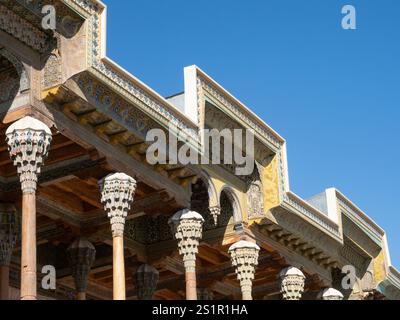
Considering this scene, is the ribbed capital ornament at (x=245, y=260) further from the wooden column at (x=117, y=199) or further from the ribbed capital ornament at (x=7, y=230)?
the ribbed capital ornament at (x=7, y=230)

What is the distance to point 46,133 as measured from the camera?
13.7 metres

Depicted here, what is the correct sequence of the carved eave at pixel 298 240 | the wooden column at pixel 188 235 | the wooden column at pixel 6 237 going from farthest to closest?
1. the carved eave at pixel 298 240
2. the wooden column at pixel 188 235
3. the wooden column at pixel 6 237

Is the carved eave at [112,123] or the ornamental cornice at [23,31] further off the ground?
the ornamental cornice at [23,31]

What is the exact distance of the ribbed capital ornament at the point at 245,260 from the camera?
18.4 metres

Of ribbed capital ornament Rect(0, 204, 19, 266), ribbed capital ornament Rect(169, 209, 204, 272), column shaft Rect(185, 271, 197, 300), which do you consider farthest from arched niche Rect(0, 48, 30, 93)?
column shaft Rect(185, 271, 197, 300)

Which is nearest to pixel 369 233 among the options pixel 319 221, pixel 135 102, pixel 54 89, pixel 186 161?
pixel 319 221

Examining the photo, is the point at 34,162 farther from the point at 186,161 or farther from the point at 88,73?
the point at 186,161

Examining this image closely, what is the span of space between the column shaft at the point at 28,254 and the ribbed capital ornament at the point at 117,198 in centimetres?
199

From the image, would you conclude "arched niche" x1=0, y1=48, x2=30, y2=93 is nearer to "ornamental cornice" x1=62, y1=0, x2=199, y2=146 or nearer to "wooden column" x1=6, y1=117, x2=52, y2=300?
"wooden column" x1=6, y1=117, x2=52, y2=300

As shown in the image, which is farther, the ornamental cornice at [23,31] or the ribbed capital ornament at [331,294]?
the ribbed capital ornament at [331,294]

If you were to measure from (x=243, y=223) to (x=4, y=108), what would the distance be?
6.05m

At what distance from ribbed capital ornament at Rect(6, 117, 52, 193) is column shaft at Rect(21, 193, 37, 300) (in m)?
0.31

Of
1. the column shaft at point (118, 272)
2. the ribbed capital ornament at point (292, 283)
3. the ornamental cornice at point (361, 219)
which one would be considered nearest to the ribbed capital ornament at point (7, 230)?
the column shaft at point (118, 272)

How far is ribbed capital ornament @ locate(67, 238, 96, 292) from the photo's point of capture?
18078 millimetres
